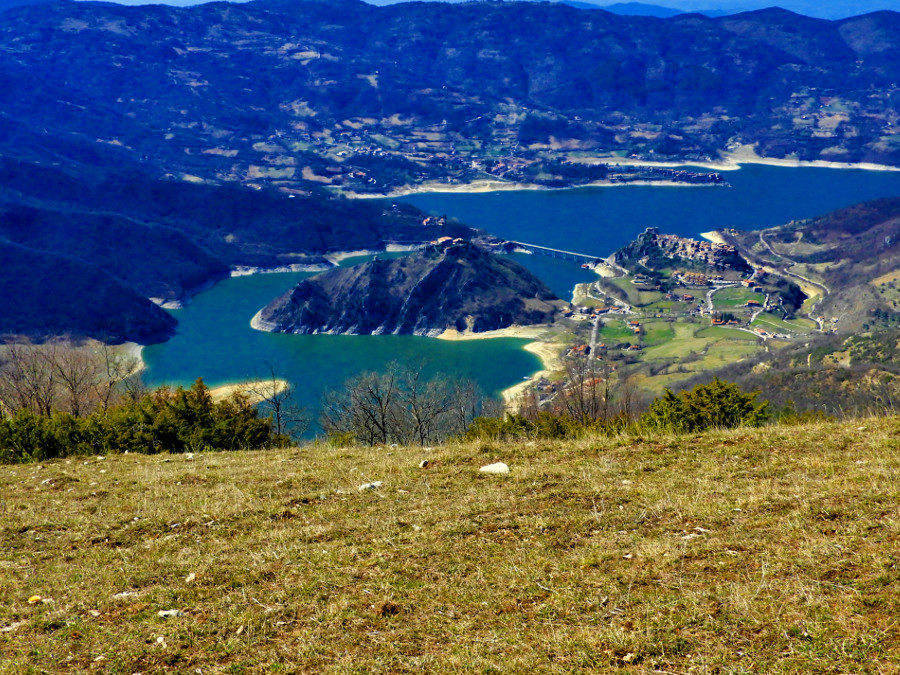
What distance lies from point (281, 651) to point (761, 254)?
5908 inches

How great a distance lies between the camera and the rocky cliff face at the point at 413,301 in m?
105

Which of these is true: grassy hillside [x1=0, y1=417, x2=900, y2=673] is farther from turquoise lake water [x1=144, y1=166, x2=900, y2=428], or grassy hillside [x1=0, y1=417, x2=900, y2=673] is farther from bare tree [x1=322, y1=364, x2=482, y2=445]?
turquoise lake water [x1=144, y1=166, x2=900, y2=428]

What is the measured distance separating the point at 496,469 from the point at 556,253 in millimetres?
138812

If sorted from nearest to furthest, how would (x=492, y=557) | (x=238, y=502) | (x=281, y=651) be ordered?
(x=281, y=651), (x=492, y=557), (x=238, y=502)

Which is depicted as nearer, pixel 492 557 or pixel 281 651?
pixel 281 651

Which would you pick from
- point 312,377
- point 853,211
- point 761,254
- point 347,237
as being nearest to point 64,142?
point 347,237

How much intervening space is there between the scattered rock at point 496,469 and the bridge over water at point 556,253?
133 m

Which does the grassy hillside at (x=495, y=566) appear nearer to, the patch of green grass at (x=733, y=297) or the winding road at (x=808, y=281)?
the winding road at (x=808, y=281)

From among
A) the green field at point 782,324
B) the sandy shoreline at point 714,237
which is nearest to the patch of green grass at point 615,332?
the green field at point 782,324

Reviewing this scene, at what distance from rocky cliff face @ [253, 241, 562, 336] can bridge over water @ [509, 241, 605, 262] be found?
33.1 meters

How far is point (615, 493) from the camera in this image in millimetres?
10453

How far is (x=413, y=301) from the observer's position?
108 metres

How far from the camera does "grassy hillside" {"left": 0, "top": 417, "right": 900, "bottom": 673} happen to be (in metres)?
6.71

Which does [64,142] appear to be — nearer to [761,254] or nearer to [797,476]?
[761,254]
